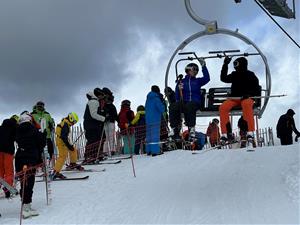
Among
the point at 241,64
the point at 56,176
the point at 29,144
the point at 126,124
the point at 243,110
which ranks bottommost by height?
the point at 56,176

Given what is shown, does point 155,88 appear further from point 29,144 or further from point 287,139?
point 29,144

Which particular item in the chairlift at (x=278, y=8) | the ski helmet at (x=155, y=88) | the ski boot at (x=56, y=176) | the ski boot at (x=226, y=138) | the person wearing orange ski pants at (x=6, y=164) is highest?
the chairlift at (x=278, y=8)

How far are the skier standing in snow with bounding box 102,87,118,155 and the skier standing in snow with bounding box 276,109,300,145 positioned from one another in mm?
5061

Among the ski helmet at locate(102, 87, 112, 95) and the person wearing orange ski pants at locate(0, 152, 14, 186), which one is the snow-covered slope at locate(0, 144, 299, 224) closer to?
the person wearing orange ski pants at locate(0, 152, 14, 186)

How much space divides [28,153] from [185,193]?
2.80 metres

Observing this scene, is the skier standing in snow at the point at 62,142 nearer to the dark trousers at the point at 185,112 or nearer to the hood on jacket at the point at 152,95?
the dark trousers at the point at 185,112

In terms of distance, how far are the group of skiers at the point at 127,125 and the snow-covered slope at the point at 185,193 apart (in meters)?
0.64

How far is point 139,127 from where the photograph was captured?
1591cm

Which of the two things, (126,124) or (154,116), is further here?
(126,124)

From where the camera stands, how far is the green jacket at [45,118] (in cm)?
1401

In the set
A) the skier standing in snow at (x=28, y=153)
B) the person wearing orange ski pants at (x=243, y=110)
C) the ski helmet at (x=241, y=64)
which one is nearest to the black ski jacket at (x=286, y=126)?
the person wearing orange ski pants at (x=243, y=110)

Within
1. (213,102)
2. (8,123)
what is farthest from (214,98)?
(8,123)

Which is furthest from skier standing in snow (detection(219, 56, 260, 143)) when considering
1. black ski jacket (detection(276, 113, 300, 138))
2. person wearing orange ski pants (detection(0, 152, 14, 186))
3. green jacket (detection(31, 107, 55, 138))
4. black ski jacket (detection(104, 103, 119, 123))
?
black ski jacket (detection(276, 113, 300, 138))

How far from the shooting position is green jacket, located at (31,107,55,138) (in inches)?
551
